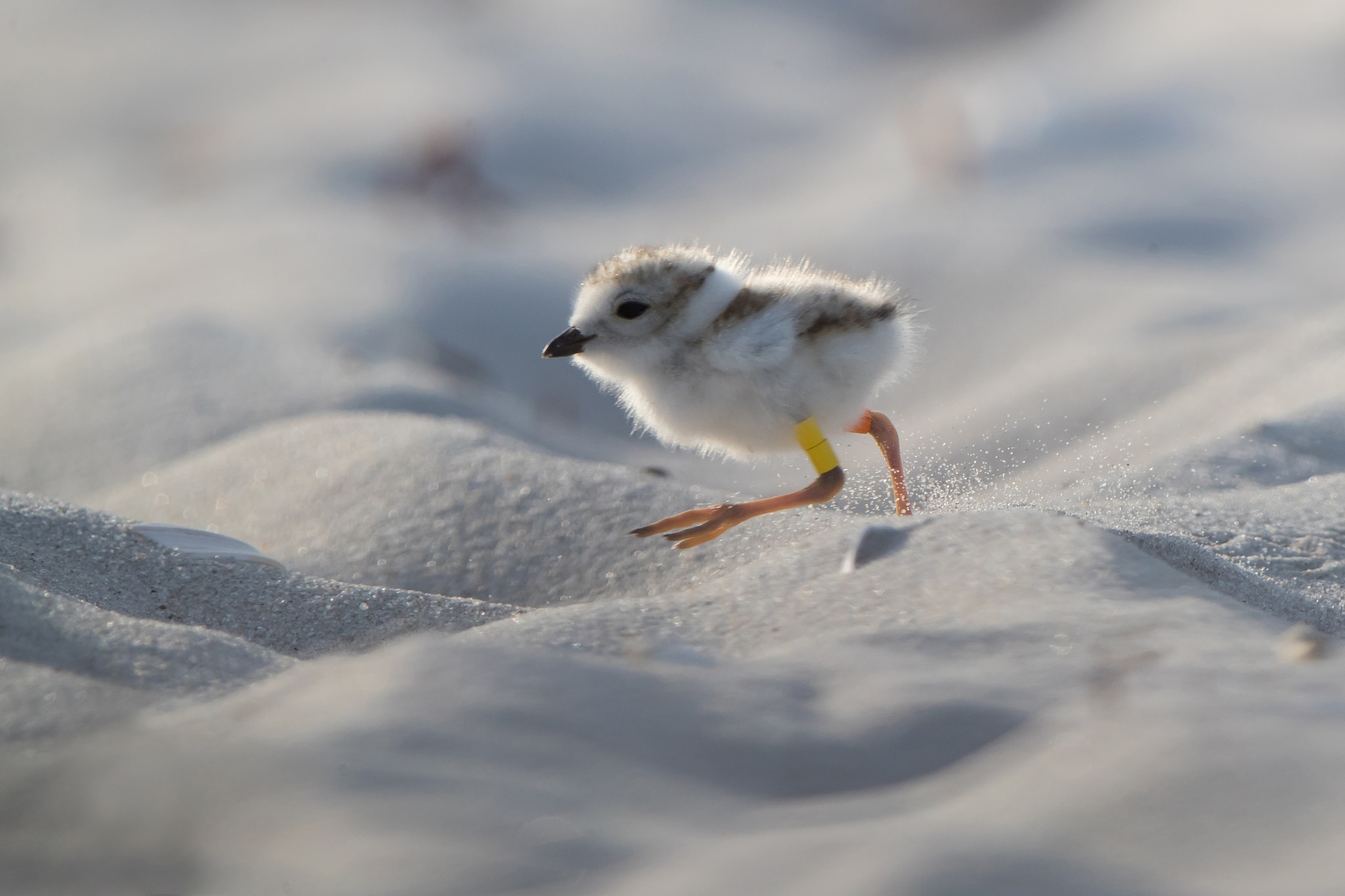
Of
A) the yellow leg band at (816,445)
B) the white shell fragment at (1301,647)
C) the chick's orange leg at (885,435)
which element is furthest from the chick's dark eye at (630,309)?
the white shell fragment at (1301,647)

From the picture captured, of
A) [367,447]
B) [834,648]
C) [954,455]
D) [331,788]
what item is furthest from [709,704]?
[954,455]

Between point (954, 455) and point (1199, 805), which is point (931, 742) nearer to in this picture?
point (1199, 805)

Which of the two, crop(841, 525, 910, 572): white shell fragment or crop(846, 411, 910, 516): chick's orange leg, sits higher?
crop(846, 411, 910, 516): chick's orange leg

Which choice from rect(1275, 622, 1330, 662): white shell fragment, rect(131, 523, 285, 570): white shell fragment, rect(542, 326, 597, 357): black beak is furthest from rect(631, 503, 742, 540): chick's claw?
rect(1275, 622, 1330, 662): white shell fragment

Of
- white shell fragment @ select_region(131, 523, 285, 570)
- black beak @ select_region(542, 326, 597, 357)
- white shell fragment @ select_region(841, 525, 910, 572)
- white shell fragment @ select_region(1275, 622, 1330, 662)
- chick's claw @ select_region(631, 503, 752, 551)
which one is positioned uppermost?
black beak @ select_region(542, 326, 597, 357)

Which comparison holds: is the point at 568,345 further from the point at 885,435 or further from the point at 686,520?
the point at 885,435

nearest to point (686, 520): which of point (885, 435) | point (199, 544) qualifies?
point (885, 435)

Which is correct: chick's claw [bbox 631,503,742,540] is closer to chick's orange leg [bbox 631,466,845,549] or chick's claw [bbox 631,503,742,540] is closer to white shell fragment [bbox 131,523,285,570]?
chick's orange leg [bbox 631,466,845,549]
